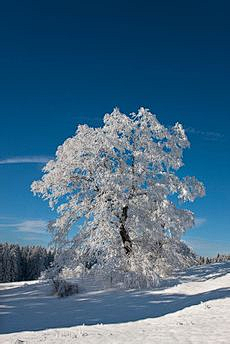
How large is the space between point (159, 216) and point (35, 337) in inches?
498

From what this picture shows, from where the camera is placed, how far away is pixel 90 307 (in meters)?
19.5

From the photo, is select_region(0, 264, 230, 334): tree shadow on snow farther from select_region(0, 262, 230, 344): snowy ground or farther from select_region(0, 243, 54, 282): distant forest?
select_region(0, 243, 54, 282): distant forest

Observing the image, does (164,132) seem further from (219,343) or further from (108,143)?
(219,343)

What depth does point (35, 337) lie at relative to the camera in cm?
1295

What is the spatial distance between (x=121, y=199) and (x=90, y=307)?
653 centimetres

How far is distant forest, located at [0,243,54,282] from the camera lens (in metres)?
95.7

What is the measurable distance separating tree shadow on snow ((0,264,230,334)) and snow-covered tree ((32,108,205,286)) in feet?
6.97

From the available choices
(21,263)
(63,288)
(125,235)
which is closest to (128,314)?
(63,288)

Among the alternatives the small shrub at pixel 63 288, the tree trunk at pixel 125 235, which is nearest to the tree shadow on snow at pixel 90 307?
the small shrub at pixel 63 288

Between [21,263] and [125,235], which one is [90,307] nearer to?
[125,235]

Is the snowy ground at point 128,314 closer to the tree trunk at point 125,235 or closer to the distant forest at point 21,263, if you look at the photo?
the tree trunk at point 125,235

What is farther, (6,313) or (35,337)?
(6,313)

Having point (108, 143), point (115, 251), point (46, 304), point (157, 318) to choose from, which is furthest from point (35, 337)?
point (108, 143)

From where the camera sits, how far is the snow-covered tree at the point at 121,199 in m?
23.6
